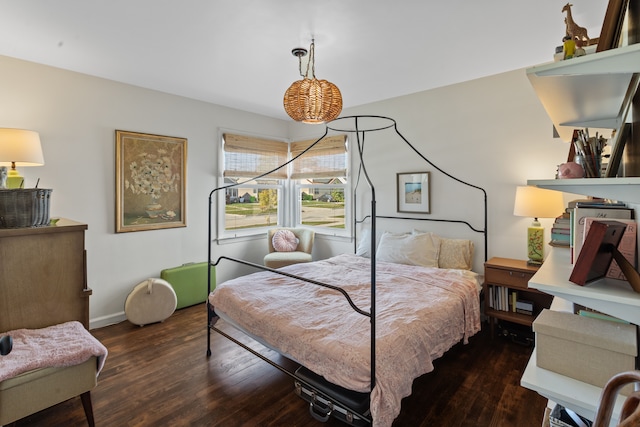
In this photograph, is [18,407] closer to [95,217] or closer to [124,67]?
[95,217]

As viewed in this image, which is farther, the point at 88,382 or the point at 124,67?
the point at 124,67

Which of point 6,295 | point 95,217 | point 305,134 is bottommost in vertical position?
point 6,295

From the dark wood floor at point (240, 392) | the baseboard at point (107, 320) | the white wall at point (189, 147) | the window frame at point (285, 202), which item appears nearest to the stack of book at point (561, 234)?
the white wall at point (189, 147)

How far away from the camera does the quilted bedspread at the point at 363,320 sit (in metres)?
1.69

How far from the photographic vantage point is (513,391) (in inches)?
89.6

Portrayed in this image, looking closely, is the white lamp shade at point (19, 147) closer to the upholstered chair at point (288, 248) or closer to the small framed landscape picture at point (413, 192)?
the upholstered chair at point (288, 248)

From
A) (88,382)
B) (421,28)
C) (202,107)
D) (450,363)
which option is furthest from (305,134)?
(88,382)

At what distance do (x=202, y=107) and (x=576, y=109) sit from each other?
4031mm

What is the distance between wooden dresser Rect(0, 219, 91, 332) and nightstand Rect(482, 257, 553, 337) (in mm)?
3285

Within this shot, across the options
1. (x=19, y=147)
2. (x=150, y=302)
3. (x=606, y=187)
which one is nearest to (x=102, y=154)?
(x=19, y=147)

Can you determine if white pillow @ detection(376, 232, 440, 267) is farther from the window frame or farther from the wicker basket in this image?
the wicker basket

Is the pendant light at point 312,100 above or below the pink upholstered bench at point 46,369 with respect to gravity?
above

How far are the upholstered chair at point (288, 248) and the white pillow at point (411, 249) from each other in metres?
1.19

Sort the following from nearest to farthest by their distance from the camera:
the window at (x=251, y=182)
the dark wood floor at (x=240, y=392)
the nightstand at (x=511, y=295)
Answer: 1. the dark wood floor at (x=240, y=392)
2. the nightstand at (x=511, y=295)
3. the window at (x=251, y=182)
